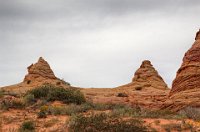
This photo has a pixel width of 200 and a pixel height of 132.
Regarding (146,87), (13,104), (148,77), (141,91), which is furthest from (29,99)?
(148,77)

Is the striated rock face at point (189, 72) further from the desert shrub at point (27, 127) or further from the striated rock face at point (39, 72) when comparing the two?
the striated rock face at point (39, 72)

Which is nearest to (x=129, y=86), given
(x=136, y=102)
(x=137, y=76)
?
(x=137, y=76)

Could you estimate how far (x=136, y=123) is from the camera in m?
17.8

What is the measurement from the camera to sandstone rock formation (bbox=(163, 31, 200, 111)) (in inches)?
1019

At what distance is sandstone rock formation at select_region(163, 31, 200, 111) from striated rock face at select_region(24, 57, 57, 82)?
88.6ft

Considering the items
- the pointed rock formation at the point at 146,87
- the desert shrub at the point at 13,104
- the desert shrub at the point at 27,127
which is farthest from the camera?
the pointed rock formation at the point at 146,87

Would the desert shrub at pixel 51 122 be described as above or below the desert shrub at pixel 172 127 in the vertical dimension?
above

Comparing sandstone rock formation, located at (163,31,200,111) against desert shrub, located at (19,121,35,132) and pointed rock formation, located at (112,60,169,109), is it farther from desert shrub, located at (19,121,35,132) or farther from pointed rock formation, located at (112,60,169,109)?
desert shrub, located at (19,121,35,132)

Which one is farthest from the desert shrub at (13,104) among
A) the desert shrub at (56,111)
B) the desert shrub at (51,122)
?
the desert shrub at (51,122)

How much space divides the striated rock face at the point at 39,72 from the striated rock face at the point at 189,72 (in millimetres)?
26877

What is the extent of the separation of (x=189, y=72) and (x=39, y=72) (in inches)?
1139

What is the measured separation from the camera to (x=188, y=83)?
90.6 feet

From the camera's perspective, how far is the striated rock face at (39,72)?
53.5 m

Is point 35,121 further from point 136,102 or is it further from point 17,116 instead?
point 136,102
